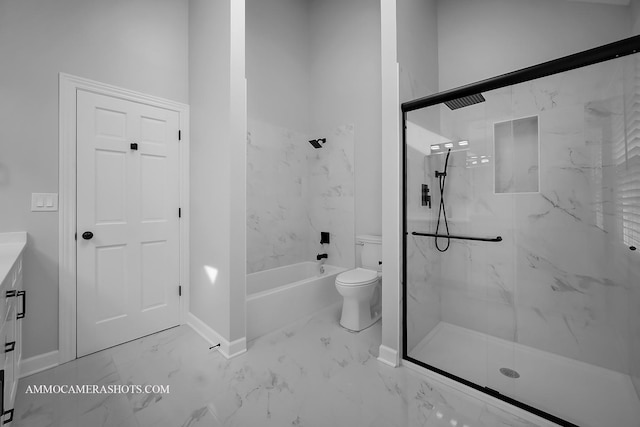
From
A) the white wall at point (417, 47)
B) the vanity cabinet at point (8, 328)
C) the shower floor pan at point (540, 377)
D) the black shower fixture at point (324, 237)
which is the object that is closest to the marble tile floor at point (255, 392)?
the shower floor pan at point (540, 377)

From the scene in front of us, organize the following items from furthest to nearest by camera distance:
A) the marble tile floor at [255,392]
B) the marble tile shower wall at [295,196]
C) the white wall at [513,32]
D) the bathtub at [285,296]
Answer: the marble tile shower wall at [295,196] < the bathtub at [285,296] < the white wall at [513,32] < the marble tile floor at [255,392]

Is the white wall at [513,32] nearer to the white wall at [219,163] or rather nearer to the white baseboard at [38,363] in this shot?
the white wall at [219,163]

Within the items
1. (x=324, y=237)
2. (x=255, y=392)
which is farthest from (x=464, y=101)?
(x=255, y=392)

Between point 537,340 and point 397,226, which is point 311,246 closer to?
point 397,226

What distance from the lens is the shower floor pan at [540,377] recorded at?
1481 mm

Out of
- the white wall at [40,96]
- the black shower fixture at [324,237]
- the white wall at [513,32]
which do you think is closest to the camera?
the white wall at [40,96]

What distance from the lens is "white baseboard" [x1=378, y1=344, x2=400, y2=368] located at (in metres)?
1.93

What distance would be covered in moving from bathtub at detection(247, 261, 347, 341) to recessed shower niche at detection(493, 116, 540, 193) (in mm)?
1900

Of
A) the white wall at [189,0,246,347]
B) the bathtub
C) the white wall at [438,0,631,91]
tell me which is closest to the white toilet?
the bathtub

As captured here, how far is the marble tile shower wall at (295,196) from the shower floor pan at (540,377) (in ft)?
4.71

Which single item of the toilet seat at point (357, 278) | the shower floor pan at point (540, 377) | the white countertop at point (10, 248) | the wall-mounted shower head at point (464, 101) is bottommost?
the shower floor pan at point (540, 377)

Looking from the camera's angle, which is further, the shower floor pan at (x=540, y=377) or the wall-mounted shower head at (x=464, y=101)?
the wall-mounted shower head at (x=464, y=101)

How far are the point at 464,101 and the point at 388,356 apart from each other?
1.93 metres

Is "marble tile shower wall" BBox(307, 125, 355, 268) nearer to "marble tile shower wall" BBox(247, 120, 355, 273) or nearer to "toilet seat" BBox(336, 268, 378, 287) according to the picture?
"marble tile shower wall" BBox(247, 120, 355, 273)
